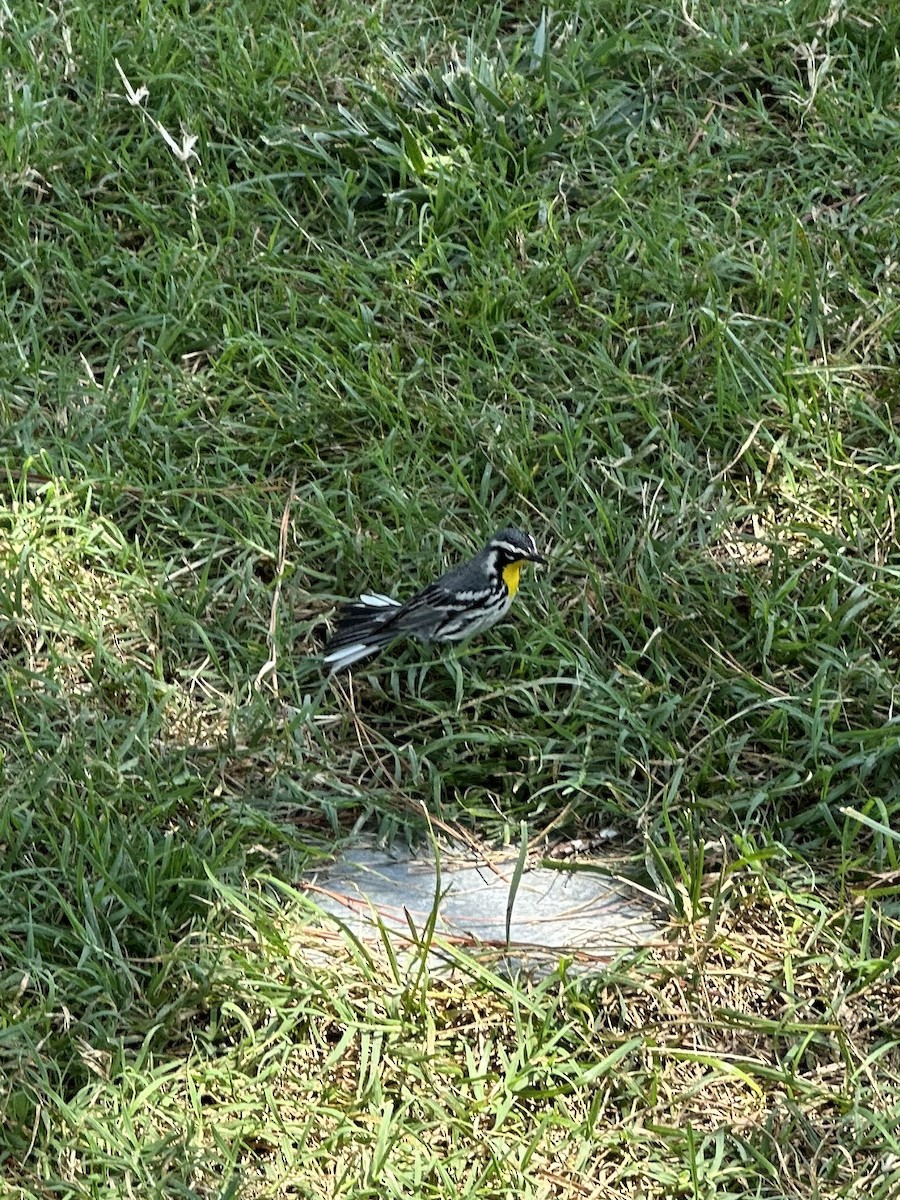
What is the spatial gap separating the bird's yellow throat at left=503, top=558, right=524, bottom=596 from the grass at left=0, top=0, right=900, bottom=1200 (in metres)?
0.10

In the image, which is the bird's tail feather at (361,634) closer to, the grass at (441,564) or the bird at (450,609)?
the bird at (450,609)

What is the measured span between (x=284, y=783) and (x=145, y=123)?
318cm

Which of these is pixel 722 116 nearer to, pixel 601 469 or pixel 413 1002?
pixel 601 469

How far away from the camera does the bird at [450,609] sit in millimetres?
4672

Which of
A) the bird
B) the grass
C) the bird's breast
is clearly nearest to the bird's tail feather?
the bird

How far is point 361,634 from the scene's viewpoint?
4738 mm

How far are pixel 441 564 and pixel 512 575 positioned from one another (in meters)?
0.31

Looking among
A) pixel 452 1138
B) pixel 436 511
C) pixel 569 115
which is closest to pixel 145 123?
pixel 569 115

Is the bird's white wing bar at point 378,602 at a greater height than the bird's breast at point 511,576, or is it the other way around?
the bird's breast at point 511,576

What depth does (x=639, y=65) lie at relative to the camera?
6.43 metres

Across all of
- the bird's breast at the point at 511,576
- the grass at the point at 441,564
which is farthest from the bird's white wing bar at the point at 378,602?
the bird's breast at the point at 511,576

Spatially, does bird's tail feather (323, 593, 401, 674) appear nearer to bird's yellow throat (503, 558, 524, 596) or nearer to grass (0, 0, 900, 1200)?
grass (0, 0, 900, 1200)

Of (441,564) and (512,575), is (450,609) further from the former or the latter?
(441,564)

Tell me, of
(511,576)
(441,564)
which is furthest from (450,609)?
(441,564)
